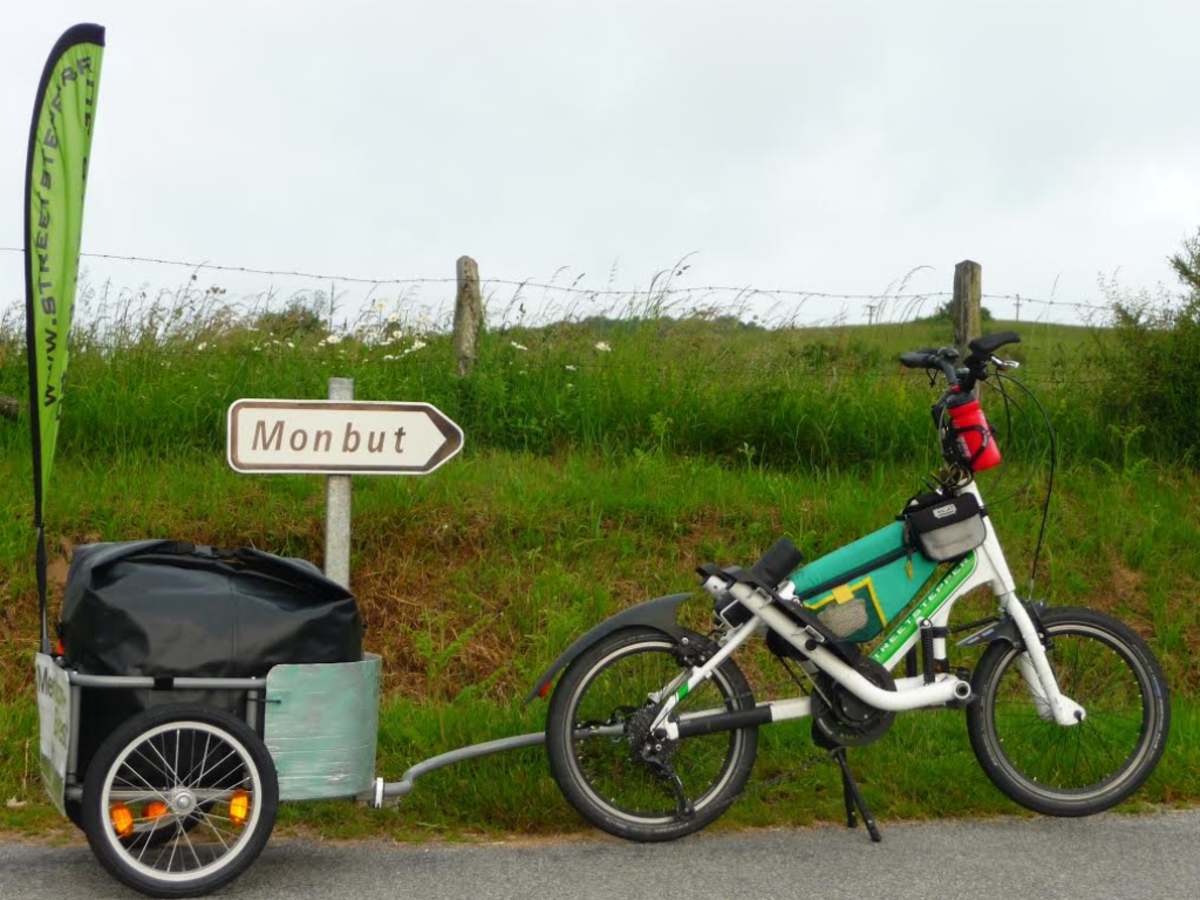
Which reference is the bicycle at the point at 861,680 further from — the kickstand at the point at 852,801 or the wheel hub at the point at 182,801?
the wheel hub at the point at 182,801

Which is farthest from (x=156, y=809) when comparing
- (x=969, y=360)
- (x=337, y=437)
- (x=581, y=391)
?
(x=581, y=391)

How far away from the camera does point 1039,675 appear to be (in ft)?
16.2

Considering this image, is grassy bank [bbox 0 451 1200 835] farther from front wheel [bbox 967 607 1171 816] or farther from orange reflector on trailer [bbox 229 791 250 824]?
orange reflector on trailer [bbox 229 791 250 824]

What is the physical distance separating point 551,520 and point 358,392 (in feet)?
7.09

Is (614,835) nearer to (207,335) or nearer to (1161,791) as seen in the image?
(1161,791)

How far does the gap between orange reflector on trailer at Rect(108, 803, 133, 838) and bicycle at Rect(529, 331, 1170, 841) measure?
52.9 inches

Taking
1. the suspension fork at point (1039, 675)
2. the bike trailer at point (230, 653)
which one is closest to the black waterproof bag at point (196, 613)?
the bike trailer at point (230, 653)

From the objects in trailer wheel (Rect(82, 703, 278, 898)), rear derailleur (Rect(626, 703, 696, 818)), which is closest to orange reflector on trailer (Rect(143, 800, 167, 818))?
A: trailer wheel (Rect(82, 703, 278, 898))

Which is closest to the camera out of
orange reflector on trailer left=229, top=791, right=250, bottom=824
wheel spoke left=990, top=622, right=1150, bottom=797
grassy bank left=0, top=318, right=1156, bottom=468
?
orange reflector on trailer left=229, top=791, right=250, bottom=824

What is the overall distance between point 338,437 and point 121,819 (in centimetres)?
157

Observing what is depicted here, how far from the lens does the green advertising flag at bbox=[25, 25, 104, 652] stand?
459 cm

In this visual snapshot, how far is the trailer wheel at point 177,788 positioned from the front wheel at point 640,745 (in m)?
1.00

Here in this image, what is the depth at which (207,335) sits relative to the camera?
388 inches

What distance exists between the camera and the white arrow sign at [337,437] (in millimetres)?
4895
